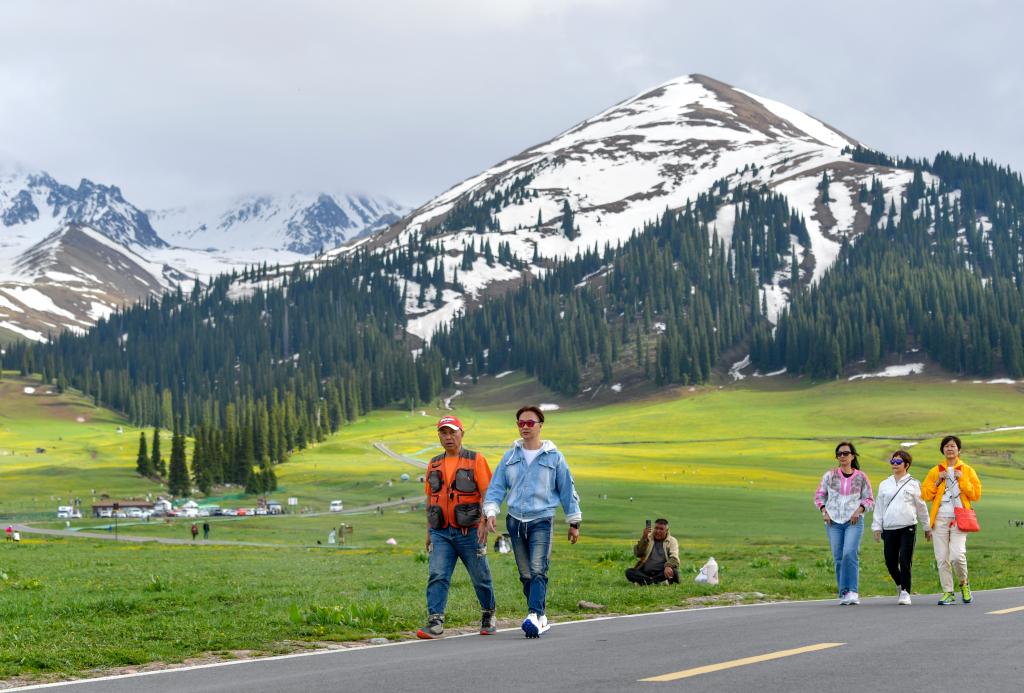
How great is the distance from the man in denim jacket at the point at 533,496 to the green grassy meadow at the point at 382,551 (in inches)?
85.8

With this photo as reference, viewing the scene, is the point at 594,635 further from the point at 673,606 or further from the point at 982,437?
the point at 982,437

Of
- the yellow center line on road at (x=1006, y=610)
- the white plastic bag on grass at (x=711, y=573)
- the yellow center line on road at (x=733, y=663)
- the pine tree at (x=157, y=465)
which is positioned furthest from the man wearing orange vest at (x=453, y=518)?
the pine tree at (x=157, y=465)

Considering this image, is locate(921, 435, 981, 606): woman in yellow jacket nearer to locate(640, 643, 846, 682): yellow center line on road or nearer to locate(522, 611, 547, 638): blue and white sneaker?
locate(640, 643, 846, 682): yellow center line on road

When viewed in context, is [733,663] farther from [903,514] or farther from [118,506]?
[118,506]

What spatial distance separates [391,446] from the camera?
18900 centimetres

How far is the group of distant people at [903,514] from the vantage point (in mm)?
23344

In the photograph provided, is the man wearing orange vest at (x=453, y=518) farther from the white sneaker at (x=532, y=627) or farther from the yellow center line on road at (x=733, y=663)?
the yellow center line on road at (x=733, y=663)

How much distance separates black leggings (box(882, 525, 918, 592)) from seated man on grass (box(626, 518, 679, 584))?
5.21m

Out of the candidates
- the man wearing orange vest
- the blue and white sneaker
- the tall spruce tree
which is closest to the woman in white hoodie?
the blue and white sneaker

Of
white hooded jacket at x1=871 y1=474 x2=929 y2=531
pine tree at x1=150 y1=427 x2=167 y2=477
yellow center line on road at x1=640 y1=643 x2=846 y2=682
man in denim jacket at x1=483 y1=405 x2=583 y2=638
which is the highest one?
man in denim jacket at x1=483 y1=405 x2=583 y2=638

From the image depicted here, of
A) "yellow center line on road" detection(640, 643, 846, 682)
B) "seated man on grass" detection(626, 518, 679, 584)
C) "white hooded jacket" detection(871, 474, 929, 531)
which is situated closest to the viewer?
"yellow center line on road" detection(640, 643, 846, 682)

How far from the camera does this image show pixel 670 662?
14.3 metres

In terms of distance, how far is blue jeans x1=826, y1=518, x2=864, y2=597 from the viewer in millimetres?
23266

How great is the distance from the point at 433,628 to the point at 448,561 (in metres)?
1.07
